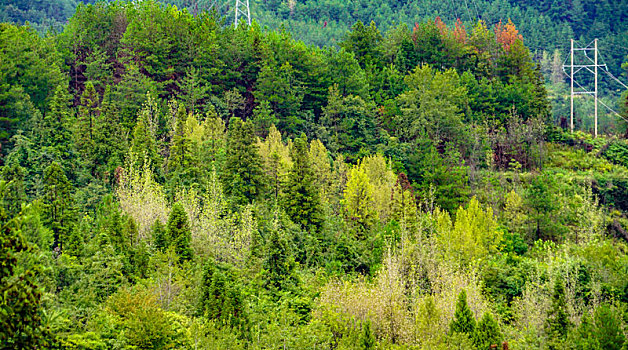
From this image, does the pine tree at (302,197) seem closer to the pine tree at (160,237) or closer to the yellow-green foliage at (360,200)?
the yellow-green foliage at (360,200)

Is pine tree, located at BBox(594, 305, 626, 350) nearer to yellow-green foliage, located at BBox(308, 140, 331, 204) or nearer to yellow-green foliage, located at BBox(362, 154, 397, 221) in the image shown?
yellow-green foliage, located at BBox(362, 154, 397, 221)

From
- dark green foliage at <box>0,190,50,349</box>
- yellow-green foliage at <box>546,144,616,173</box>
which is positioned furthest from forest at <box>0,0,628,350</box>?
yellow-green foliage at <box>546,144,616,173</box>

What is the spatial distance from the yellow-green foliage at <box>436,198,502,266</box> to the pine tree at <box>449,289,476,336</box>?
901cm

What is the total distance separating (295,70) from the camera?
5972 centimetres

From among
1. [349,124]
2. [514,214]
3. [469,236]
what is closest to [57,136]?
[349,124]

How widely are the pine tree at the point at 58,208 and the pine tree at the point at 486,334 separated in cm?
1771

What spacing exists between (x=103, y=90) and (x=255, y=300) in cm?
3122

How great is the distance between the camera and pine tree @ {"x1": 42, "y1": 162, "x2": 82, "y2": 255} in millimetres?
31906

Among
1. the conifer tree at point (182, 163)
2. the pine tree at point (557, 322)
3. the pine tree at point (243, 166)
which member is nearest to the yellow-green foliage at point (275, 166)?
the pine tree at point (243, 166)

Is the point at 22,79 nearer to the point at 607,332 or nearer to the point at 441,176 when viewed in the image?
the point at 441,176

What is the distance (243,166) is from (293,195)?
3315 mm

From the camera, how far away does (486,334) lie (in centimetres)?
2597

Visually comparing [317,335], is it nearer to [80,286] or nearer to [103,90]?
[80,286]

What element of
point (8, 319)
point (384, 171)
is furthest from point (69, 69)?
point (8, 319)
